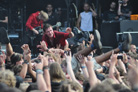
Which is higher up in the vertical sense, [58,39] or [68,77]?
[58,39]

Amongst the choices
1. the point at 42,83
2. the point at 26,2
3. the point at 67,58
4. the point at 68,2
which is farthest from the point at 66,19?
the point at 42,83

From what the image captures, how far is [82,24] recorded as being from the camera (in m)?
12.1

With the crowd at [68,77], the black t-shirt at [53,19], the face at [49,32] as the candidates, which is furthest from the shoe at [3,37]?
the black t-shirt at [53,19]

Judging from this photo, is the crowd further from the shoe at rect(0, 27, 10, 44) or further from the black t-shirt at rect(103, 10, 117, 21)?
the black t-shirt at rect(103, 10, 117, 21)

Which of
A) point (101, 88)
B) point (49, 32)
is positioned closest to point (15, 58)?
point (49, 32)

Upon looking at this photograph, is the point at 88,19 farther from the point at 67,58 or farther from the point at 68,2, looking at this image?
the point at 67,58

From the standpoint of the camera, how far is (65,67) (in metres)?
6.16

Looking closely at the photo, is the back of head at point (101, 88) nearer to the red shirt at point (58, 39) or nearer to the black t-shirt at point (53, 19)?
the red shirt at point (58, 39)

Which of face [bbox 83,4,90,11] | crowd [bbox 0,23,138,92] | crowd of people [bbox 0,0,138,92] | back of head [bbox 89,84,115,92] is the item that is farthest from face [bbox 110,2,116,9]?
back of head [bbox 89,84,115,92]

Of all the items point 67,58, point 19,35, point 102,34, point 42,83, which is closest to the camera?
point 42,83

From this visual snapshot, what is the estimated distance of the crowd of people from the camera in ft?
14.5

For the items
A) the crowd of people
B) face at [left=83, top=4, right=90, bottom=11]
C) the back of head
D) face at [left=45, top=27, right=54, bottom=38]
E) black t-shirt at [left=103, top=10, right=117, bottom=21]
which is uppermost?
face at [left=83, top=4, right=90, bottom=11]

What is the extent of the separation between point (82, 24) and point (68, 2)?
47.4 inches

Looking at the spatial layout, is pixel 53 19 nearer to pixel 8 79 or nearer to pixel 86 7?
pixel 86 7
